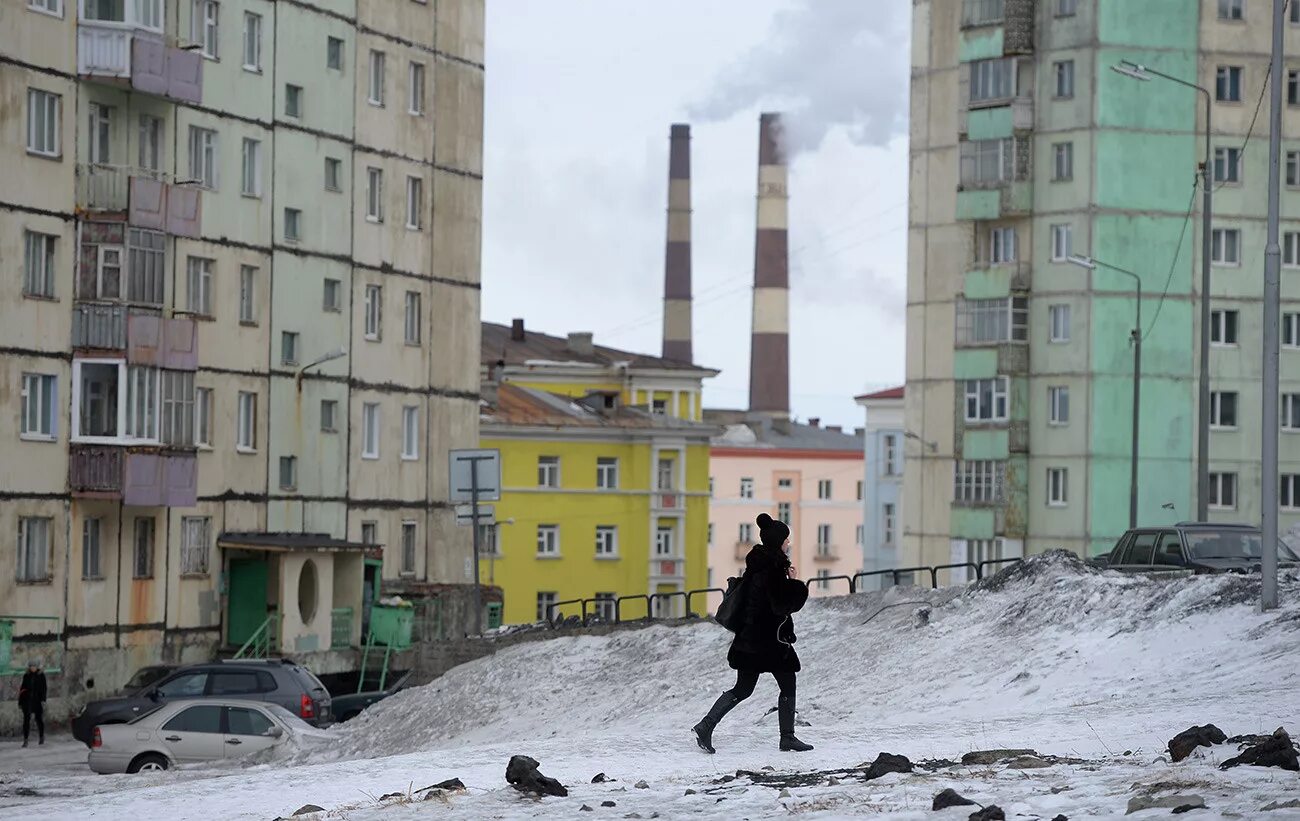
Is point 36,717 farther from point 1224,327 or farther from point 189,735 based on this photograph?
point 1224,327

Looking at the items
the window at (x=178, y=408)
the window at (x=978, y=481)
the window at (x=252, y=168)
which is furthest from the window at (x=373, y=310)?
the window at (x=978, y=481)

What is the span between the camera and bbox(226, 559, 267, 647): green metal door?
5925 cm

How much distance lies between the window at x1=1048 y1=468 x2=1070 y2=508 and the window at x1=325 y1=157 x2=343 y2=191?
2912 cm

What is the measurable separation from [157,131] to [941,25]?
124ft

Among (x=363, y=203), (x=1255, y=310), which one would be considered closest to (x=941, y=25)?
(x=1255, y=310)

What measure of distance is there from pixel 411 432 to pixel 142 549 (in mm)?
14315

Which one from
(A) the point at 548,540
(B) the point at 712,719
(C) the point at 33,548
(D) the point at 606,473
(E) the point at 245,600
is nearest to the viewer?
(B) the point at 712,719

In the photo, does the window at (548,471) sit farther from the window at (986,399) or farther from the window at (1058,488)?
the window at (1058,488)

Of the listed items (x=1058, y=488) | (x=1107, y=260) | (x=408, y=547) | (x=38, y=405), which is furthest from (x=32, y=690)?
(x=1107, y=260)

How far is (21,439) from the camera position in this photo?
51.2m

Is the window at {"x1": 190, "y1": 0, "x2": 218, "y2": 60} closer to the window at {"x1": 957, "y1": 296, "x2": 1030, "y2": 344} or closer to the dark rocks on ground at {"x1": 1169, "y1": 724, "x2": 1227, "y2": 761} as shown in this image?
the window at {"x1": 957, "y1": 296, "x2": 1030, "y2": 344}

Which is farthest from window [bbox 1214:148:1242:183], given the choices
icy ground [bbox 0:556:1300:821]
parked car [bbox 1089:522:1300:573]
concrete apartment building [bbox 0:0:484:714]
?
icy ground [bbox 0:556:1300:821]

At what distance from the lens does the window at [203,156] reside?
58.2 metres

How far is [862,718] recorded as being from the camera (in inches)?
1026
